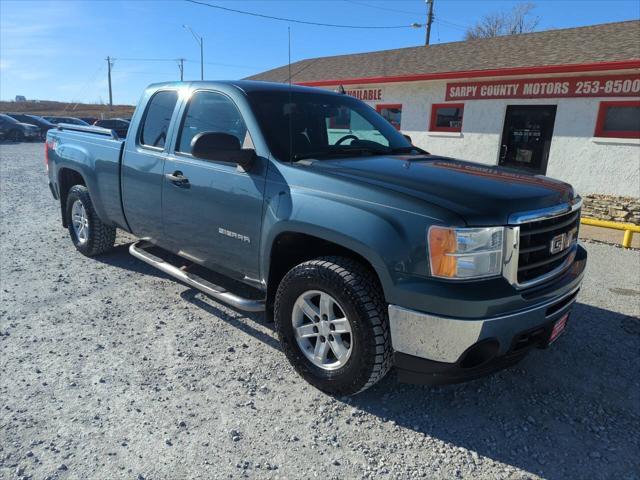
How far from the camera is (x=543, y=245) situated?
8.77 feet

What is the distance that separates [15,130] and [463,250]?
114 feet

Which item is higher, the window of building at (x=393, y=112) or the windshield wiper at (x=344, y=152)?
the window of building at (x=393, y=112)

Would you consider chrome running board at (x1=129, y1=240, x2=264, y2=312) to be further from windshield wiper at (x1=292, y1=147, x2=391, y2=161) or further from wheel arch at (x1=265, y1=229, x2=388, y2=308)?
windshield wiper at (x1=292, y1=147, x2=391, y2=161)

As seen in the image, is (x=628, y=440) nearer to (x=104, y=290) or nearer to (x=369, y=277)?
(x=369, y=277)

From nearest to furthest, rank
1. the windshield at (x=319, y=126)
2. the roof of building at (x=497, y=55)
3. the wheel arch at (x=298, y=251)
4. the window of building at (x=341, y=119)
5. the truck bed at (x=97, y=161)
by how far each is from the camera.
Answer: the wheel arch at (x=298, y=251)
the windshield at (x=319, y=126)
the window of building at (x=341, y=119)
the truck bed at (x=97, y=161)
the roof of building at (x=497, y=55)

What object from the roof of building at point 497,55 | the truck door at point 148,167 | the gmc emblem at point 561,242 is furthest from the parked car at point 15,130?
the gmc emblem at point 561,242

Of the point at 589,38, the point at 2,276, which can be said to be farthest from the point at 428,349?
the point at 589,38

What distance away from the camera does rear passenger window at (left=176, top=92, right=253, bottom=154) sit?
3475 mm

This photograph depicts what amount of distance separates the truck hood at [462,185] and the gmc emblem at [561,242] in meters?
0.22

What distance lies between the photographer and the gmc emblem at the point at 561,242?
2775 mm

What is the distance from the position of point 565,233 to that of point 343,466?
1.94 metres

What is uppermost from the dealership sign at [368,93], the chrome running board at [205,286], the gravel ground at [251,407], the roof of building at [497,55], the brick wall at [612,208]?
the roof of building at [497,55]

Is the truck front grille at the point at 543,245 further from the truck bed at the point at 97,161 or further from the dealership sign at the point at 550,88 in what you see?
the dealership sign at the point at 550,88

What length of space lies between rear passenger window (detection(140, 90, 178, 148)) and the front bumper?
2749 millimetres
